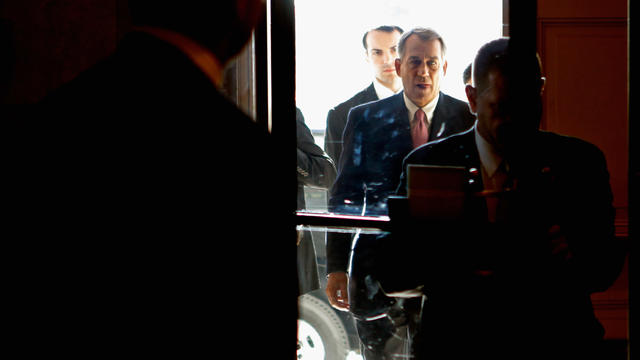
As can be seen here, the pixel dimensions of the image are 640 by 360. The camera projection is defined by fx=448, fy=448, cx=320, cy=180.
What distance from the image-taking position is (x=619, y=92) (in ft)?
4.86

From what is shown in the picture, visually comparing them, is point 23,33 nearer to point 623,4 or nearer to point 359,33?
point 359,33

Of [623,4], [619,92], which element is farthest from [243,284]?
[623,4]

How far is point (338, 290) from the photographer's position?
181cm

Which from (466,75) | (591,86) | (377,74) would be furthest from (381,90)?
(591,86)

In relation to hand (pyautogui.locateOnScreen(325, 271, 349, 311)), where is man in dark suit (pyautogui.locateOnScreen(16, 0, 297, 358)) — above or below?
above

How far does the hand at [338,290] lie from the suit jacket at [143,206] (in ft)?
3.36

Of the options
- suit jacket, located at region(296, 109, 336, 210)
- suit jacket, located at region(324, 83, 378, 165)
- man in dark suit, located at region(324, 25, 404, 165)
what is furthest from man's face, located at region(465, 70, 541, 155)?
suit jacket, located at region(296, 109, 336, 210)

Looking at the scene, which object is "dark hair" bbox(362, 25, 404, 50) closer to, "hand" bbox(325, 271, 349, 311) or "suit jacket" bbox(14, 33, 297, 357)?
"hand" bbox(325, 271, 349, 311)

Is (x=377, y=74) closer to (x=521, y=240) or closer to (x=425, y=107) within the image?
(x=425, y=107)

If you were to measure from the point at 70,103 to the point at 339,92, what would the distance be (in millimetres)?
1127

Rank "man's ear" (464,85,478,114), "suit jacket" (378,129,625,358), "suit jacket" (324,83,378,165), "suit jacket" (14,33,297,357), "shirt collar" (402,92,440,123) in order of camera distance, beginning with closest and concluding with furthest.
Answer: "suit jacket" (14,33,297,357), "suit jacket" (378,129,625,358), "man's ear" (464,85,478,114), "shirt collar" (402,92,440,123), "suit jacket" (324,83,378,165)

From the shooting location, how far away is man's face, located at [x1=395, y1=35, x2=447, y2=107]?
1.60 m

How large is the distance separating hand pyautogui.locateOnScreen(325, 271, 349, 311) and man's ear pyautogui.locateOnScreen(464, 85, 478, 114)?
80 cm

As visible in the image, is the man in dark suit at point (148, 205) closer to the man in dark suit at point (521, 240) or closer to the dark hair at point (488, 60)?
the man in dark suit at point (521, 240)
